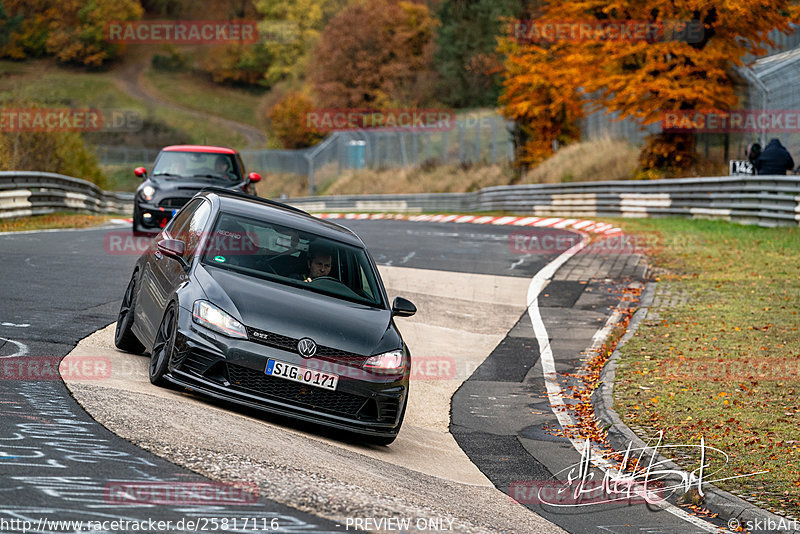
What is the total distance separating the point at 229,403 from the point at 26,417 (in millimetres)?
1693

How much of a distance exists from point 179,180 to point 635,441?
13.7 m

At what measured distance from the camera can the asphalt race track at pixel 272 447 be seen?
543cm

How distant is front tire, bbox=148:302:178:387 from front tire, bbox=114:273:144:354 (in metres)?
1.43

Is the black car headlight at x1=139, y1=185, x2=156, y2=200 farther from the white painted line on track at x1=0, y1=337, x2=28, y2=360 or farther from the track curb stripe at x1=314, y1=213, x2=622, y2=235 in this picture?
the white painted line on track at x1=0, y1=337, x2=28, y2=360

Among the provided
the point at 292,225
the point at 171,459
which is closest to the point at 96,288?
the point at 292,225

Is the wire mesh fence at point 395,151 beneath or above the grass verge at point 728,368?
above

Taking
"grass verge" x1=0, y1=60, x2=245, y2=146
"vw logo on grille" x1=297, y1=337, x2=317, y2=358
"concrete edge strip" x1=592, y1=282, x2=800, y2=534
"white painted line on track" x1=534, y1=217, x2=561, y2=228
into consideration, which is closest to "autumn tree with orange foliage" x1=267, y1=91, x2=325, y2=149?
"grass verge" x1=0, y1=60, x2=245, y2=146

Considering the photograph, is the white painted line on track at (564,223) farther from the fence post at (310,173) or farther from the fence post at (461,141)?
the fence post at (310,173)

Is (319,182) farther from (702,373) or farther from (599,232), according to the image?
(702,373)

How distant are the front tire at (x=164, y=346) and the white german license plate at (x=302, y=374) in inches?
31.1

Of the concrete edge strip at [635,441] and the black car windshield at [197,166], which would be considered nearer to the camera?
the concrete edge strip at [635,441]

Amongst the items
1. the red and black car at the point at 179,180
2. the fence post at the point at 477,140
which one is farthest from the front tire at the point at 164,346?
the fence post at the point at 477,140

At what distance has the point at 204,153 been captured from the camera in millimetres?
21188

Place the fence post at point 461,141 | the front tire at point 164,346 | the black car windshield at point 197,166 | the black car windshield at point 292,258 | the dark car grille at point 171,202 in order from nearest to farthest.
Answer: the front tire at point 164,346 < the black car windshield at point 292,258 < the dark car grille at point 171,202 < the black car windshield at point 197,166 < the fence post at point 461,141
